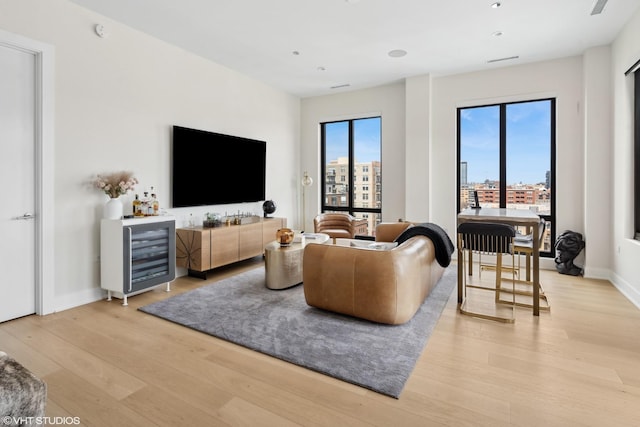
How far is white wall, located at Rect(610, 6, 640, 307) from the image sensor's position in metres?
3.55

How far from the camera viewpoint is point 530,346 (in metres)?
2.51

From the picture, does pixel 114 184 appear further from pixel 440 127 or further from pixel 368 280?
pixel 440 127

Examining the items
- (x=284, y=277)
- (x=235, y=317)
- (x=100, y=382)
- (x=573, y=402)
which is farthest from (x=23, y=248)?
(x=573, y=402)

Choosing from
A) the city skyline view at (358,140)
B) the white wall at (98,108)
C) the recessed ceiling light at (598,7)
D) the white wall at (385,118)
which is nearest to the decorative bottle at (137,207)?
the white wall at (98,108)

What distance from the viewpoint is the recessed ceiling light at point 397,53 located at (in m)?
4.53

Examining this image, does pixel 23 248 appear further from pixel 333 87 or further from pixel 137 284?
pixel 333 87

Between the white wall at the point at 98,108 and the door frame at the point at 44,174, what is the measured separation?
7cm

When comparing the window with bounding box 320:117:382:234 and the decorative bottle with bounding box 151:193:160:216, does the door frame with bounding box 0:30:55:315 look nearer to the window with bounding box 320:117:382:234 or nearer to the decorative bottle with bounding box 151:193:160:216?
the decorative bottle with bounding box 151:193:160:216

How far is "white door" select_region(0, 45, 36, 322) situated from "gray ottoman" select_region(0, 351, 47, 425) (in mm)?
2255

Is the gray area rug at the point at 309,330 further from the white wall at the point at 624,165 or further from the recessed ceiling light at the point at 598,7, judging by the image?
the recessed ceiling light at the point at 598,7

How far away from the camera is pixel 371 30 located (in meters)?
3.93

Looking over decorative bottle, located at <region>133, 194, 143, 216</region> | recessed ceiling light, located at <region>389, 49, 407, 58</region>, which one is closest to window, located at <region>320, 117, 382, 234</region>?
recessed ceiling light, located at <region>389, 49, 407, 58</region>

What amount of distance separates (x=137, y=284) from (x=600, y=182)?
5.75 m

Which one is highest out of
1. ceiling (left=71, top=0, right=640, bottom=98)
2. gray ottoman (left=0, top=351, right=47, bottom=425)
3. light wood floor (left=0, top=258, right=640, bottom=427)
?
ceiling (left=71, top=0, right=640, bottom=98)
